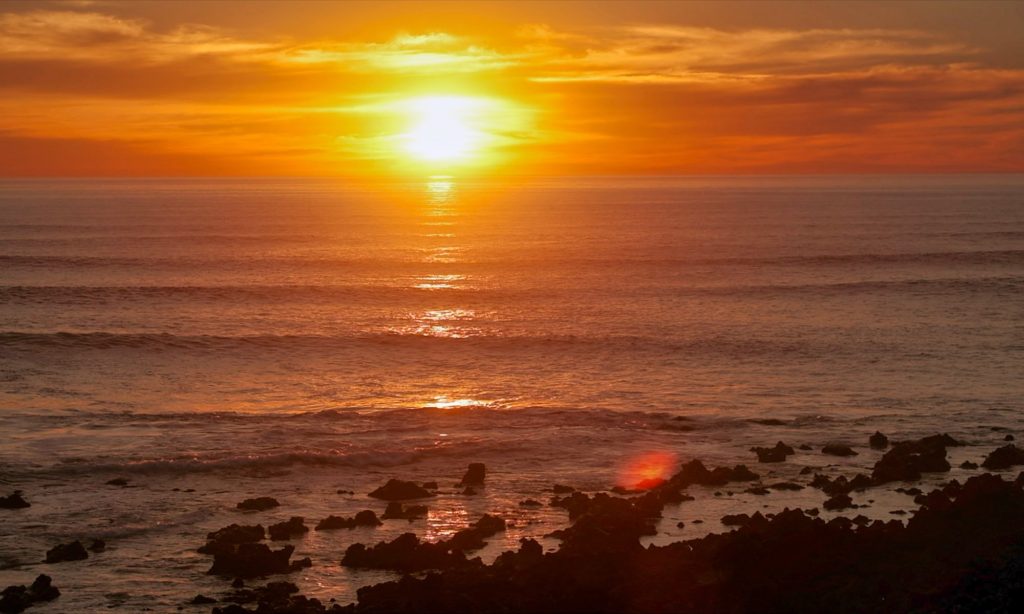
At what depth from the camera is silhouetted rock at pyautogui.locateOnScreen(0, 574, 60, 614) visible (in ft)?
53.7

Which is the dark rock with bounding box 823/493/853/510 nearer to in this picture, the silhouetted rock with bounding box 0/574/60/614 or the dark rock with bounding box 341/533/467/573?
the dark rock with bounding box 341/533/467/573

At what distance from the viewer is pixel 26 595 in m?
16.7

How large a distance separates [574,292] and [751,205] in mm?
116879

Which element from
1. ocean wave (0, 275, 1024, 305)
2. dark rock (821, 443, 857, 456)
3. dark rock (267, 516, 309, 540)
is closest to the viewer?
dark rock (267, 516, 309, 540)

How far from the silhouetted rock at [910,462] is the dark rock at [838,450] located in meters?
1.06

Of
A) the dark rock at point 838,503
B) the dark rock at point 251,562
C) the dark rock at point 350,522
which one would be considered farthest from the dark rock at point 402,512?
the dark rock at point 838,503

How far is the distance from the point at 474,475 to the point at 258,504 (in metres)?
4.81

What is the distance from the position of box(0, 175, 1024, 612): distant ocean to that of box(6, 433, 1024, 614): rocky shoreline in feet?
2.35

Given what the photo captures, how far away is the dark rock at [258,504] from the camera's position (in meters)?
22.1

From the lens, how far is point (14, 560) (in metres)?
18.8

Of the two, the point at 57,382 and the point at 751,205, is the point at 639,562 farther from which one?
the point at 751,205

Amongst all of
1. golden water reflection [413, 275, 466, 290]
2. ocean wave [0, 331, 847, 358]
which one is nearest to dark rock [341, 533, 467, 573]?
ocean wave [0, 331, 847, 358]

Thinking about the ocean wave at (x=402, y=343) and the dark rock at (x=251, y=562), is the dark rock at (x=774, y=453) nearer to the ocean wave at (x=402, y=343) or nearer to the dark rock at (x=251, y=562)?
the dark rock at (x=251, y=562)

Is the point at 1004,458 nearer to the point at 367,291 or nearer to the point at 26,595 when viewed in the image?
the point at 26,595
